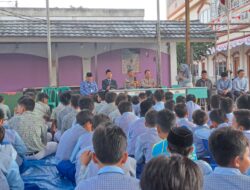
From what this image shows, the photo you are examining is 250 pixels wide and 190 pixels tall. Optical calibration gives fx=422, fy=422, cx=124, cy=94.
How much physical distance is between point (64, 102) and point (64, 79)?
20.3 ft

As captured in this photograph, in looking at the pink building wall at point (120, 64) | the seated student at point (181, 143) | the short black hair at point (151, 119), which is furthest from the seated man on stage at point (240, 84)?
the seated student at point (181, 143)

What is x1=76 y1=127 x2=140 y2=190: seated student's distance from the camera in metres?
2.38

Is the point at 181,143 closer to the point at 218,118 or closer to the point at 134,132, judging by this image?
the point at 218,118

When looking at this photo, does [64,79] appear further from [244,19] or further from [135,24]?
[244,19]

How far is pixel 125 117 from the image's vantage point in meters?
6.78

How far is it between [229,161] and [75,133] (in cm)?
306

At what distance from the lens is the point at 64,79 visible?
48.1 feet

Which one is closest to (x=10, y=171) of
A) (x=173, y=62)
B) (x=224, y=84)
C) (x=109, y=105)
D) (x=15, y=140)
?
(x=15, y=140)

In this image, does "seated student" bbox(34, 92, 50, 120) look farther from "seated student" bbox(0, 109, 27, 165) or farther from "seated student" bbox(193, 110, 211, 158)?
"seated student" bbox(193, 110, 211, 158)

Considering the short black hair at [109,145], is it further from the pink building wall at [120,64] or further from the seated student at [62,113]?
the pink building wall at [120,64]

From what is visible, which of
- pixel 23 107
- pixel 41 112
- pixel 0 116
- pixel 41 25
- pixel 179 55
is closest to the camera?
pixel 0 116

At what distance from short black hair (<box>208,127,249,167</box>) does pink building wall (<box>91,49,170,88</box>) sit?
39.8 feet


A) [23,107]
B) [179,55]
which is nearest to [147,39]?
[23,107]

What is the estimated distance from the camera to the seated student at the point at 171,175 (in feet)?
5.21
